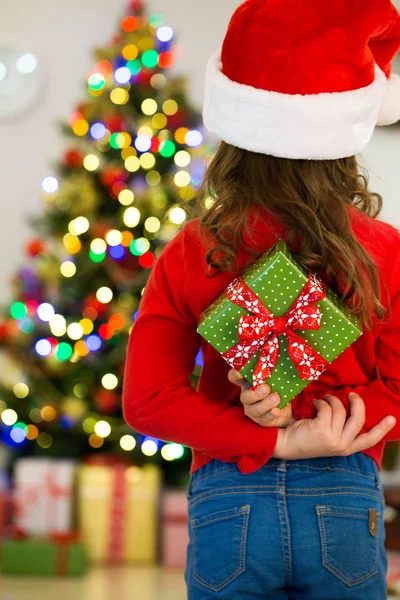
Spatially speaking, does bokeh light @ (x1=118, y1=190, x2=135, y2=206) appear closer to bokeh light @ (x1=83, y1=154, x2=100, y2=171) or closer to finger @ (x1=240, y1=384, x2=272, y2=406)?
bokeh light @ (x1=83, y1=154, x2=100, y2=171)

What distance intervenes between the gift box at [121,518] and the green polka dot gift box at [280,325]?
2527 mm

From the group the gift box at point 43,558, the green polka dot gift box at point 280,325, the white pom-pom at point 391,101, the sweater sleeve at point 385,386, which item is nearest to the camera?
the green polka dot gift box at point 280,325

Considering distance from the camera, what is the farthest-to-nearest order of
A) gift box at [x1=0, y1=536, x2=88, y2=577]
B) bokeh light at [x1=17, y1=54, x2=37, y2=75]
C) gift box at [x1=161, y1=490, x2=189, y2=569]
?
bokeh light at [x1=17, y1=54, x2=37, y2=75] → gift box at [x1=161, y1=490, x2=189, y2=569] → gift box at [x1=0, y1=536, x2=88, y2=577]

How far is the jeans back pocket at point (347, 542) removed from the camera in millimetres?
1217

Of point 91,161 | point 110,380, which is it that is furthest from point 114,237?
point 110,380

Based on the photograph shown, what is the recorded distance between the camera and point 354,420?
4.16 ft

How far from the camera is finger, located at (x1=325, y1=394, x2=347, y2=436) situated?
1.24 m

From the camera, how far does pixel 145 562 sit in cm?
366

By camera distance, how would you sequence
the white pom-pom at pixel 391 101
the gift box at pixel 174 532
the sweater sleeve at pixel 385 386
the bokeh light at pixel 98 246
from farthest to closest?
the bokeh light at pixel 98 246
the gift box at pixel 174 532
the white pom-pom at pixel 391 101
the sweater sleeve at pixel 385 386

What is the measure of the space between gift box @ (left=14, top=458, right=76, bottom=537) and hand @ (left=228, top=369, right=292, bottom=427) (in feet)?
8.37

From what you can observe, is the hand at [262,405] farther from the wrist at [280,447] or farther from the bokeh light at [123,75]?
the bokeh light at [123,75]

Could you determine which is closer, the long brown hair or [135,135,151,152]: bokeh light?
the long brown hair

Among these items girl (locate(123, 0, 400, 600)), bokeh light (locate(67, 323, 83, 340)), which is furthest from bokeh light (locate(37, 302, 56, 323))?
girl (locate(123, 0, 400, 600))

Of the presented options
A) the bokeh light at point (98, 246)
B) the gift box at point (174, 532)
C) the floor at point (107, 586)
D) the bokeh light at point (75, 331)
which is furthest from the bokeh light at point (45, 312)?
the floor at point (107, 586)
